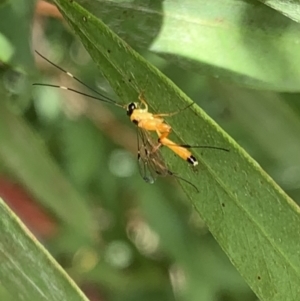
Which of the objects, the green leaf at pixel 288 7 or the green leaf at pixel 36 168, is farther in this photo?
the green leaf at pixel 36 168

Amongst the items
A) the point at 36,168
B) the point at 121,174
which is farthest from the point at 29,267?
the point at 121,174

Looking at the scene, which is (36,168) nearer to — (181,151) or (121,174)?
(121,174)

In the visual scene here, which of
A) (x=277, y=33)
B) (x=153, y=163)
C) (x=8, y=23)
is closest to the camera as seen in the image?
(x=277, y=33)

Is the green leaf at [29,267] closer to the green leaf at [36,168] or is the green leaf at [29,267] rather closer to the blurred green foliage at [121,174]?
the green leaf at [36,168]

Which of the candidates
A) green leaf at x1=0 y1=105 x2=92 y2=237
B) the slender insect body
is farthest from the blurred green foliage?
the slender insect body

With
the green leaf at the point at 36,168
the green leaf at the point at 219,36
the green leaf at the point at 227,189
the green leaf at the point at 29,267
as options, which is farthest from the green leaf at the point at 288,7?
the green leaf at the point at 36,168

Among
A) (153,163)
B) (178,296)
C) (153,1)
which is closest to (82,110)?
(178,296)

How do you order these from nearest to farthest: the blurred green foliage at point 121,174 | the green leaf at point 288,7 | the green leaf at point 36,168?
the green leaf at point 288,7 → the green leaf at point 36,168 → the blurred green foliage at point 121,174

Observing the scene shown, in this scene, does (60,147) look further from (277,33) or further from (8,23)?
(277,33)
